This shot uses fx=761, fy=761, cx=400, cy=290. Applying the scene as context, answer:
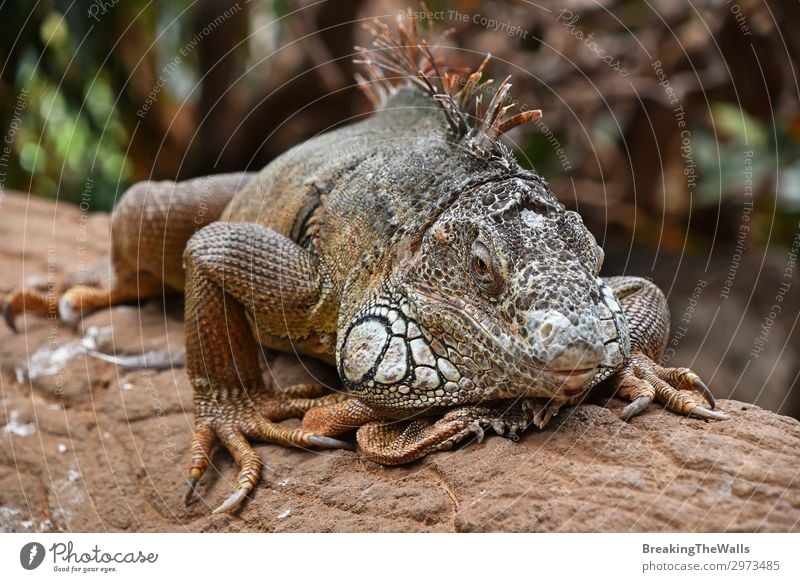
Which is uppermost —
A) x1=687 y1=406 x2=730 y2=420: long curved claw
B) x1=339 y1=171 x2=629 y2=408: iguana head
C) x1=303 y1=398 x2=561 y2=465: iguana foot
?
x1=339 y1=171 x2=629 y2=408: iguana head

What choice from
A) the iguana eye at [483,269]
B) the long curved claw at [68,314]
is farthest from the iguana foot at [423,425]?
the long curved claw at [68,314]

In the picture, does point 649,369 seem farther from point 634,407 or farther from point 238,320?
point 238,320

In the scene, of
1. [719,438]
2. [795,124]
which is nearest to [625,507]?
[719,438]

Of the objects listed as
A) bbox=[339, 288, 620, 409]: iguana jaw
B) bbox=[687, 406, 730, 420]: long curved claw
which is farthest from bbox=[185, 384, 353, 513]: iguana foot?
bbox=[687, 406, 730, 420]: long curved claw

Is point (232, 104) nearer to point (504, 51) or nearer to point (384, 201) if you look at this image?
point (504, 51)
